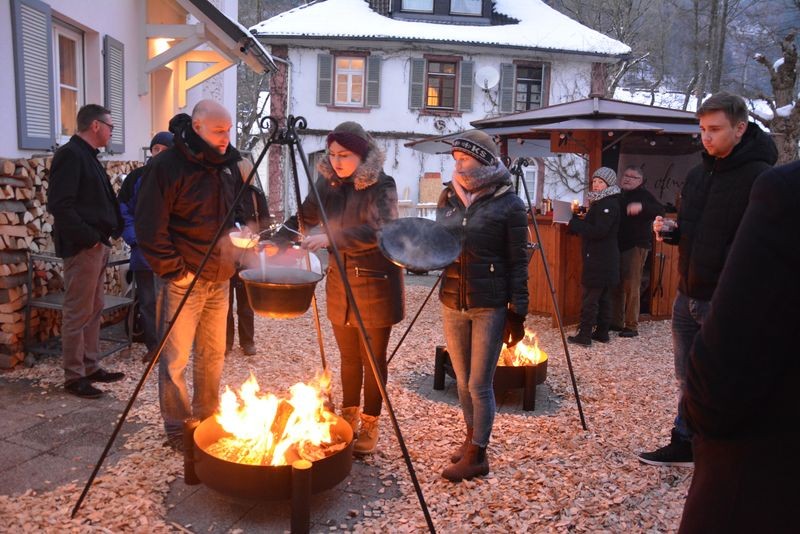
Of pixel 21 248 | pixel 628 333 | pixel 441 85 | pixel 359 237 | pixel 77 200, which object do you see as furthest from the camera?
pixel 441 85

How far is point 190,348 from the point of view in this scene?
4125 millimetres

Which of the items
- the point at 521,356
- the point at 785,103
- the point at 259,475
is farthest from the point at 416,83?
the point at 259,475

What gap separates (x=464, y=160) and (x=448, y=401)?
8.13 ft

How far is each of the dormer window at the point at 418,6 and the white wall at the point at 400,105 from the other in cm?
215

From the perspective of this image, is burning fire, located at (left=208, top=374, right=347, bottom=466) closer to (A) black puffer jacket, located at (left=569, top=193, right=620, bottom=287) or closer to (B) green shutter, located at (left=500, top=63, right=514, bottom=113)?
(A) black puffer jacket, located at (left=569, top=193, right=620, bottom=287)

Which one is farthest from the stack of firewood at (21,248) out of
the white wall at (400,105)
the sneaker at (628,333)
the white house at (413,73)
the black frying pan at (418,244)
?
the white house at (413,73)

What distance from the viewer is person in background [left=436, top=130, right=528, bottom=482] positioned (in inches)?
148

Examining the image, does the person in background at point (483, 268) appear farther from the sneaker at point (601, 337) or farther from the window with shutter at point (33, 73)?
the sneaker at point (601, 337)

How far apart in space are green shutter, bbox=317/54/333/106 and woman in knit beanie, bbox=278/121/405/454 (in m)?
18.2

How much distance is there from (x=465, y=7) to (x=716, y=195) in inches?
827

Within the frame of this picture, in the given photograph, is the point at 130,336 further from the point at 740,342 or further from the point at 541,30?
the point at 541,30

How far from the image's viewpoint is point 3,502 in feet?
11.3

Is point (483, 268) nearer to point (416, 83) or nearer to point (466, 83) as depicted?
point (416, 83)

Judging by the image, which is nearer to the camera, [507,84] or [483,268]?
[483,268]
